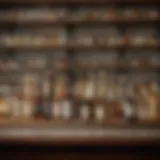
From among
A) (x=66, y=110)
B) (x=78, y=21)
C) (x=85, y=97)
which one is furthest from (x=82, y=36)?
(x=66, y=110)

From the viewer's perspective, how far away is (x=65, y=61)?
2938 mm

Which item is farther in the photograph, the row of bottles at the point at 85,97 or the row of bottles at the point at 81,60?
the row of bottles at the point at 81,60

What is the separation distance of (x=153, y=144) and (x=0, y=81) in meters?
1.46

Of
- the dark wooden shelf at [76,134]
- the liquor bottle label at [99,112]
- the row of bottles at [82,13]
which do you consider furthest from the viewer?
the row of bottles at [82,13]

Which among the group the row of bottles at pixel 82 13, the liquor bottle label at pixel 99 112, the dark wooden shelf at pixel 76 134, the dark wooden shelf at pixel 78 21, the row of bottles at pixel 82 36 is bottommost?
the dark wooden shelf at pixel 76 134

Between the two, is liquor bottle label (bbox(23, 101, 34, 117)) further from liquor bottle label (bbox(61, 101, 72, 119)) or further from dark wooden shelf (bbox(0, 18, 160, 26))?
dark wooden shelf (bbox(0, 18, 160, 26))

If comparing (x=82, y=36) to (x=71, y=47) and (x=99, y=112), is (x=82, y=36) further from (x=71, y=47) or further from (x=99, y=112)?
(x=99, y=112)

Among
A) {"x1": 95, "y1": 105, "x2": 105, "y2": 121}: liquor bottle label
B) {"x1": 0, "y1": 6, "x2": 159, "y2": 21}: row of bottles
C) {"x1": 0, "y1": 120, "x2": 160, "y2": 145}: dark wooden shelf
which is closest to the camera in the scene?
{"x1": 0, "y1": 120, "x2": 160, "y2": 145}: dark wooden shelf

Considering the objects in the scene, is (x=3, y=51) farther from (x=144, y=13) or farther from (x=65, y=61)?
(x=144, y=13)

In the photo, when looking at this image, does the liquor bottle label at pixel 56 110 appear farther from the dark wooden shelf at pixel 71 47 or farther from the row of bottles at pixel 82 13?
the row of bottles at pixel 82 13

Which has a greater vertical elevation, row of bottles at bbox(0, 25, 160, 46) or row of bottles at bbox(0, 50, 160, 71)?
row of bottles at bbox(0, 25, 160, 46)

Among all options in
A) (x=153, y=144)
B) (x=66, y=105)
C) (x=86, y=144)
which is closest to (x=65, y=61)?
(x=66, y=105)

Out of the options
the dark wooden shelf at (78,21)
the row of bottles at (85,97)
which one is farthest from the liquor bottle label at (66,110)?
the dark wooden shelf at (78,21)

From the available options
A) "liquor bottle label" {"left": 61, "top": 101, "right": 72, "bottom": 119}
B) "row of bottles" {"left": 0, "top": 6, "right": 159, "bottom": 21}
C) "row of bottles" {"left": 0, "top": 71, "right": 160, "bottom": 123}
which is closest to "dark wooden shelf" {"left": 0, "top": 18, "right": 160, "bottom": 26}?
"row of bottles" {"left": 0, "top": 6, "right": 159, "bottom": 21}
